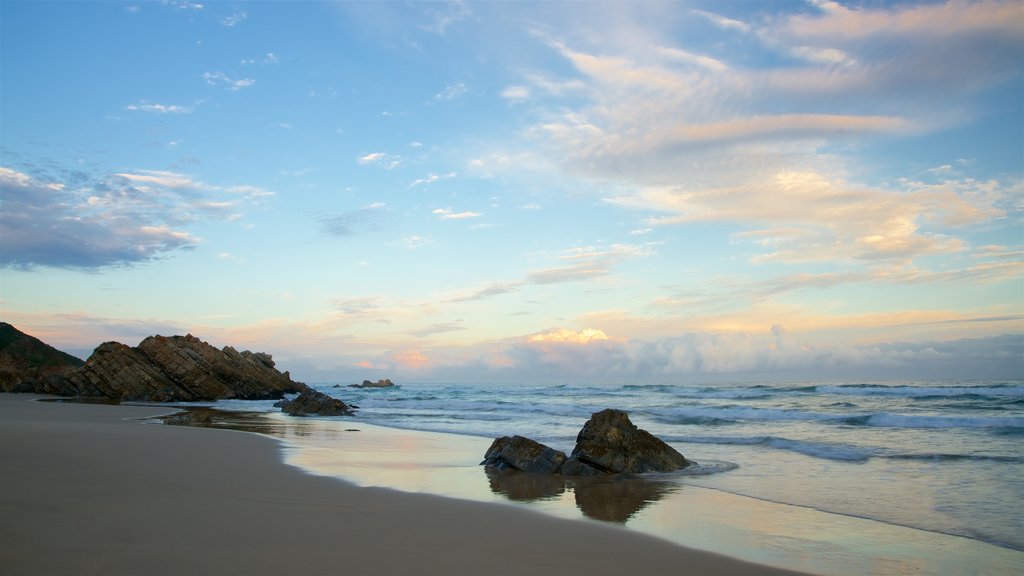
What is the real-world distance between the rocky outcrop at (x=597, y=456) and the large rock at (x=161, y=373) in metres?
36.0

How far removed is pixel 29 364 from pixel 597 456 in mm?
61045

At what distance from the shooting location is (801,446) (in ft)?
53.3

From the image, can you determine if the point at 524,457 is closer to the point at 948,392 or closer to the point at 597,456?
the point at 597,456

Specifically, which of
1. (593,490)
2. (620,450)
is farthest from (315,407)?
(593,490)

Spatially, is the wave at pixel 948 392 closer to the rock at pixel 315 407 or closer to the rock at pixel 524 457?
the rock at pixel 524 457

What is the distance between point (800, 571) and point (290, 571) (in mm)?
4582

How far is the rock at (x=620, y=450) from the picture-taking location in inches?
487

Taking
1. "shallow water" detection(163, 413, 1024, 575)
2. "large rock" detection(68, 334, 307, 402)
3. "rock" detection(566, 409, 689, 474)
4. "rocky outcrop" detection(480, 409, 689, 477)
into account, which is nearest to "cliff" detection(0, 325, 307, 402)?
"large rock" detection(68, 334, 307, 402)

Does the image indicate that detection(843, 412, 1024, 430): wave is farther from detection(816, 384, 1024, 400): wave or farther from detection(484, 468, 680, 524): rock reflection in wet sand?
detection(484, 468, 680, 524): rock reflection in wet sand

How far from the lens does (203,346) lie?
1799 inches

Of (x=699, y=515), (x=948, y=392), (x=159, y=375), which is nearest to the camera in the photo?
(x=699, y=515)

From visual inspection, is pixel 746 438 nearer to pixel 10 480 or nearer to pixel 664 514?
pixel 664 514

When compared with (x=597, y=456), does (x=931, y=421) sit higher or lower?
lower

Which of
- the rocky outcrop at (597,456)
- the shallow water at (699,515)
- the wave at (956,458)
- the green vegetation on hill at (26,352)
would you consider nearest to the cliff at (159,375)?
the green vegetation on hill at (26,352)
